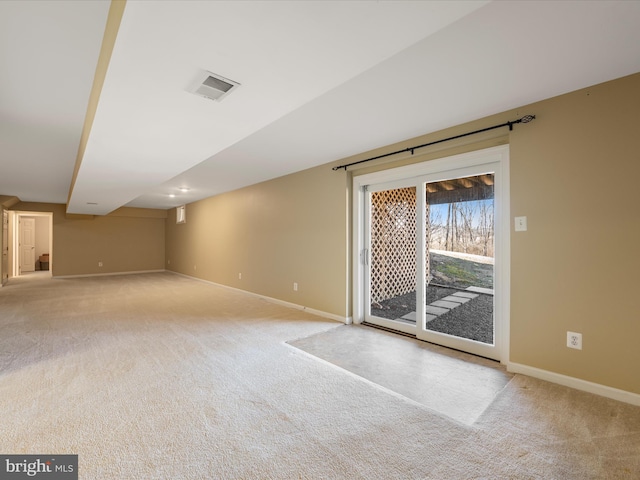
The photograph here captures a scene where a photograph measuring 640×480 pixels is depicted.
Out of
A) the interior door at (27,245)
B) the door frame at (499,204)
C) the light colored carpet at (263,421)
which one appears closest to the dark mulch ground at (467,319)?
the door frame at (499,204)

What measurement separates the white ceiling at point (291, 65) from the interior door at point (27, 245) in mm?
9092

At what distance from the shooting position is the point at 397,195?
3.70 m

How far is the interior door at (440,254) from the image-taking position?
2.70 metres

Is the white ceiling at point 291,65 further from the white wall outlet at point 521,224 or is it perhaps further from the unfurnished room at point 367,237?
the white wall outlet at point 521,224

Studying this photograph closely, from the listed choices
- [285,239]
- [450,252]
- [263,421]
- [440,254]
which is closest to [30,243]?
[285,239]

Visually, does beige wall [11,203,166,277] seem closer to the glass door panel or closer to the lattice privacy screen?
the lattice privacy screen

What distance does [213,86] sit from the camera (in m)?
1.62

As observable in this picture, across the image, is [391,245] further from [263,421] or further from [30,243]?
[30,243]

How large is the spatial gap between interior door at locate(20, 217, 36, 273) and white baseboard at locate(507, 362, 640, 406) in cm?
1311

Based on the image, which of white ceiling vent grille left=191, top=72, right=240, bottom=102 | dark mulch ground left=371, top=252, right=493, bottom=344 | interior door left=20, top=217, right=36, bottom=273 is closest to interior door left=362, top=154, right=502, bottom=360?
dark mulch ground left=371, top=252, right=493, bottom=344

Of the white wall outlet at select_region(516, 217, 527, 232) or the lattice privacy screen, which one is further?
the lattice privacy screen

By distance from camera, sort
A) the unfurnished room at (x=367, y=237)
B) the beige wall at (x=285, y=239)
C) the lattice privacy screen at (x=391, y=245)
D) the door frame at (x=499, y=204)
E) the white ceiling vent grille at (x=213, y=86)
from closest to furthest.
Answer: the unfurnished room at (x=367, y=237)
the white ceiling vent grille at (x=213, y=86)
the door frame at (x=499, y=204)
the lattice privacy screen at (x=391, y=245)
the beige wall at (x=285, y=239)

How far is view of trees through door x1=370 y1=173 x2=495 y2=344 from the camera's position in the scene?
2744 mm

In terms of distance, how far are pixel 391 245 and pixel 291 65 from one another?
283 centimetres
